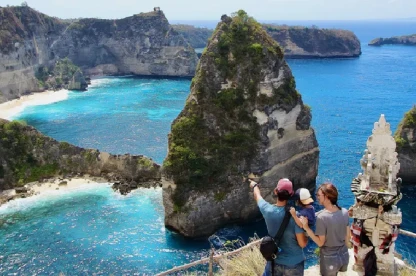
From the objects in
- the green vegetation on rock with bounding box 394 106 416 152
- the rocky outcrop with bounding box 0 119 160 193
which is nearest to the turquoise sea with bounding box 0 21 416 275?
the rocky outcrop with bounding box 0 119 160 193

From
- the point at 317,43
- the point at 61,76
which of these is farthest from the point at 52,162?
the point at 317,43

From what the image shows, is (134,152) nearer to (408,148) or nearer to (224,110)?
(224,110)

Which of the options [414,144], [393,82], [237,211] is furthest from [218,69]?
[393,82]

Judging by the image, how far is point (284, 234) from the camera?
1086 centimetres

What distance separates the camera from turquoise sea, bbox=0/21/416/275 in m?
38.3

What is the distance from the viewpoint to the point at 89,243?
40.6 meters

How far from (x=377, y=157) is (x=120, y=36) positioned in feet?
450

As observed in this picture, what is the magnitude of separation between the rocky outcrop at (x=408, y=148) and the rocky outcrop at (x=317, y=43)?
12517cm

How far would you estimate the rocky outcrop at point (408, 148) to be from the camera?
2041 inches

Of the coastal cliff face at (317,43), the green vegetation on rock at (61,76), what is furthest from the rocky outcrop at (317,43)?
the green vegetation on rock at (61,76)

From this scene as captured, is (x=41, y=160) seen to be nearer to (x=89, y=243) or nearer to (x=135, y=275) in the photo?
(x=89, y=243)

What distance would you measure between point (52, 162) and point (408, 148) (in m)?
41.8

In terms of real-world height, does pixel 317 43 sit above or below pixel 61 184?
above

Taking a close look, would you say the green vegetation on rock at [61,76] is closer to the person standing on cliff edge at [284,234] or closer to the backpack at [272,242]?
the person standing on cliff edge at [284,234]
